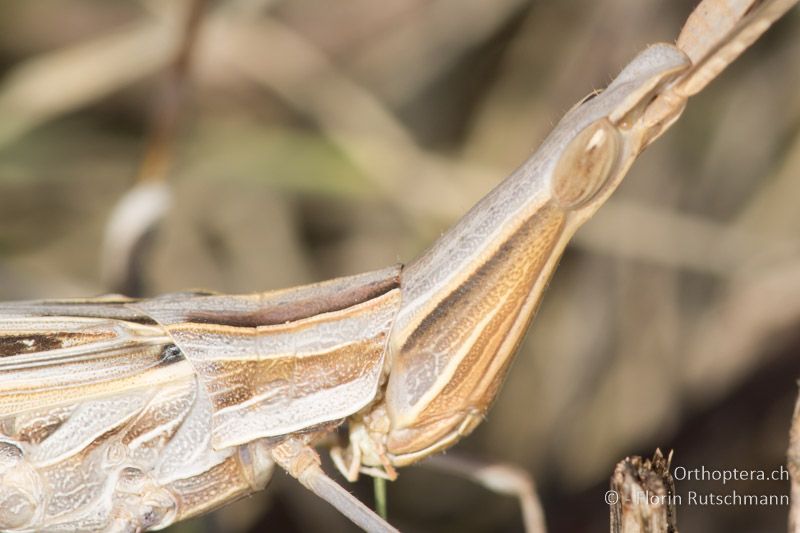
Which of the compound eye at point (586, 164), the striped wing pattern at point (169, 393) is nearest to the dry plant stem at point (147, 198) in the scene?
the striped wing pattern at point (169, 393)

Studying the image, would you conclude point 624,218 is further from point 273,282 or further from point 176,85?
point 176,85

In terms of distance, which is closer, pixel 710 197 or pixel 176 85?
pixel 176 85

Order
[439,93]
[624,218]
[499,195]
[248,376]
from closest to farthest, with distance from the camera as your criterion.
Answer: [499,195] < [248,376] < [624,218] < [439,93]

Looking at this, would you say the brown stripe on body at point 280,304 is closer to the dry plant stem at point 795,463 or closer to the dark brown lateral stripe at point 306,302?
the dark brown lateral stripe at point 306,302

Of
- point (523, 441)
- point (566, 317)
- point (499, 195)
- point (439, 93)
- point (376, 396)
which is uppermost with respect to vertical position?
point (439, 93)

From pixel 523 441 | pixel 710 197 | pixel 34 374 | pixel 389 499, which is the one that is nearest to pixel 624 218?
pixel 710 197

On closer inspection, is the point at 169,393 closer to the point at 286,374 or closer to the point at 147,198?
the point at 286,374

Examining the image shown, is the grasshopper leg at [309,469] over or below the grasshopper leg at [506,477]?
below
